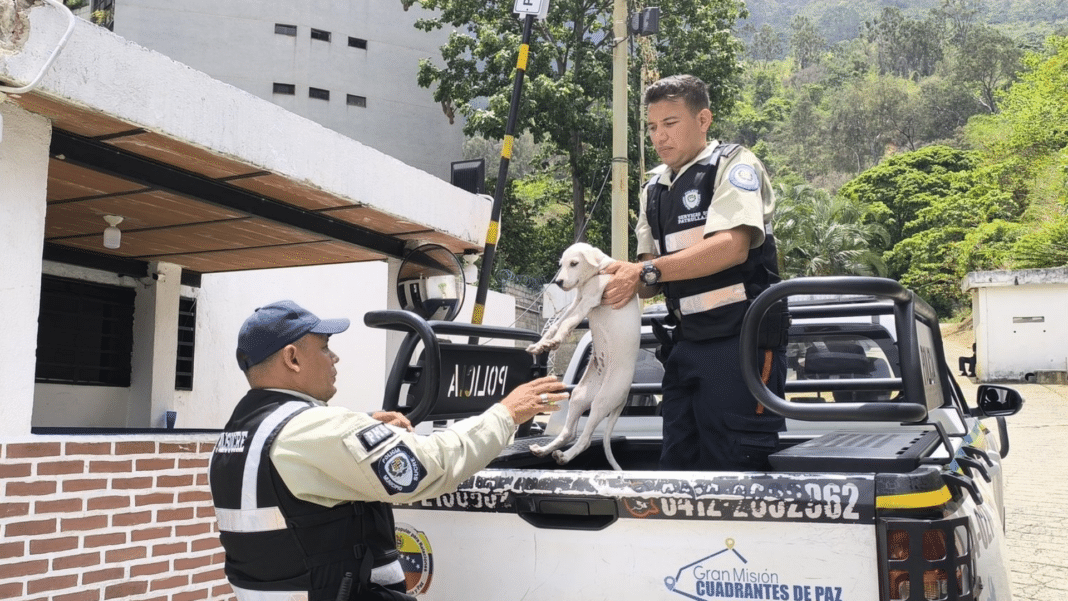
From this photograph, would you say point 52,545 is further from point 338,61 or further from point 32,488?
point 338,61

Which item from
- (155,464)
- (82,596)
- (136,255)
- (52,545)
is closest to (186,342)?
(136,255)

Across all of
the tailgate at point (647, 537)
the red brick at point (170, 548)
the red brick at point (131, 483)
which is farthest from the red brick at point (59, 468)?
the tailgate at point (647, 537)

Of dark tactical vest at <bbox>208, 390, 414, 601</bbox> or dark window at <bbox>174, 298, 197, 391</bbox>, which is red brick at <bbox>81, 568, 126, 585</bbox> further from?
dark window at <bbox>174, 298, 197, 391</bbox>

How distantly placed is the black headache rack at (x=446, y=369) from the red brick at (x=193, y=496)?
8.41ft

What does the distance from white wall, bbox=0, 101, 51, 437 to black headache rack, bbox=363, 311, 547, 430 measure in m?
2.18

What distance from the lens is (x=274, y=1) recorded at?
28359 millimetres

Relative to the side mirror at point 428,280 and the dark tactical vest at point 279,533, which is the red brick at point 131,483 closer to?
the dark tactical vest at point 279,533

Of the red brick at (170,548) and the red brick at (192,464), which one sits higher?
the red brick at (192,464)

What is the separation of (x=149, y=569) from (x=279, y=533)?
128 inches

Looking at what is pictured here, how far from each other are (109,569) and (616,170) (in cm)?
909

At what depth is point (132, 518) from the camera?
505cm

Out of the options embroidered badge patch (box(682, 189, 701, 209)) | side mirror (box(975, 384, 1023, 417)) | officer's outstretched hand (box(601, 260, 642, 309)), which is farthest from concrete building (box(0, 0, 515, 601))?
side mirror (box(975, 384, 1023, 417))

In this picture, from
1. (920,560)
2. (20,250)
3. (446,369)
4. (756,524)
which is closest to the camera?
(920,560)

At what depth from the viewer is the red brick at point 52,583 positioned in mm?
4488
